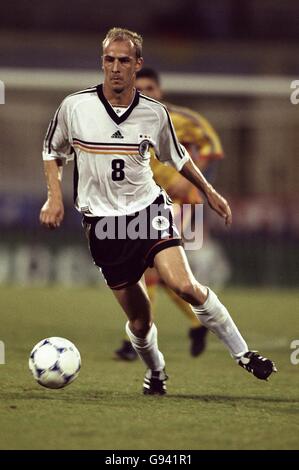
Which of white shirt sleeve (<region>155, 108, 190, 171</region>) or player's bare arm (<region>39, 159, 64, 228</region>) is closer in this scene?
player's bare arm (<region>39, 159, 64, 228</region>)

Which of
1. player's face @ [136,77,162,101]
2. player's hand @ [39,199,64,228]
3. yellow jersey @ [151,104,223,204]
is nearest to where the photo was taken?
player's hand @ [39,199,64,228]

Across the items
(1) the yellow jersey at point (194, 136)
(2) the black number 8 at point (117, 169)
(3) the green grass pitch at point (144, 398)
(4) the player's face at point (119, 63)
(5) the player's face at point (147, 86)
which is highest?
(5) the player's face at point (147, 86)

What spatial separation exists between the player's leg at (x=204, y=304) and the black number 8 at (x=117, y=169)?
1.56ft

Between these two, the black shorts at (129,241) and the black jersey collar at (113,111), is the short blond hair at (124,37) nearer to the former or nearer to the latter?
the black jersey collar at (113,111)

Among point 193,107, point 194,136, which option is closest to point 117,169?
point 194,136

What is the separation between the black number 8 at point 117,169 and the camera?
574cm

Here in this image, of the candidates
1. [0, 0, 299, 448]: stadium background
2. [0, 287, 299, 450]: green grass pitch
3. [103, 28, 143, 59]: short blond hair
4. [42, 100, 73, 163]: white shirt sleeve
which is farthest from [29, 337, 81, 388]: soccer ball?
[103, 28, 143, 59]: short blond hair

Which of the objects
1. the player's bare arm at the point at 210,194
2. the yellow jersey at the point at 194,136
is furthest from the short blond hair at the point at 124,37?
the yellow jersey at the point at 194,136

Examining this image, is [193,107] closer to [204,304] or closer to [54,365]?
[204,304]

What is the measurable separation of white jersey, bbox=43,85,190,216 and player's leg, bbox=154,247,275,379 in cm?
35

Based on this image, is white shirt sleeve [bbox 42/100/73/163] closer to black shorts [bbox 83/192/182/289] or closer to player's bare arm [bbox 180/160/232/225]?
black shorts [bbox 83/192/182/289]

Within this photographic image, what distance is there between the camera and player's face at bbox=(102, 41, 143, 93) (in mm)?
5668

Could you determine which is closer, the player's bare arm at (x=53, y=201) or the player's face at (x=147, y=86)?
the player's bare arm at (x=53, y=201)

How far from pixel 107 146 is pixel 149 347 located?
1172 millimetres
